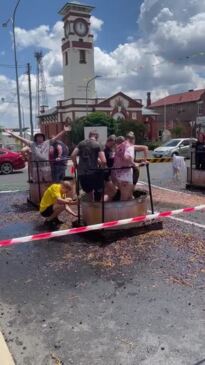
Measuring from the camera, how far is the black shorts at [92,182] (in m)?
6.50

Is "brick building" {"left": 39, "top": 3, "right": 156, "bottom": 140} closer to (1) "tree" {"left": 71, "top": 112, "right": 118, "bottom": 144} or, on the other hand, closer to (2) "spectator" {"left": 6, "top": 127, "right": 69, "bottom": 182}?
(1) "tree" {"left": 71, "top": 112, "right": 118, "bottom": 144}

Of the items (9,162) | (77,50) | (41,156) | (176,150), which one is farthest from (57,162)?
(77,50)

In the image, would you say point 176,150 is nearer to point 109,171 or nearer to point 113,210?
point 109,171

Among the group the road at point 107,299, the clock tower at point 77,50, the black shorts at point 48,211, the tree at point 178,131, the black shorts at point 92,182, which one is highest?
the clock tower at point 77,50

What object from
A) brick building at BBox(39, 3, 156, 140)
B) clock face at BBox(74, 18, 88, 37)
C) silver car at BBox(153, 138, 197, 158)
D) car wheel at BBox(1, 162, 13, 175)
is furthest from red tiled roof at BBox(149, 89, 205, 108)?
car wheel at BBox(1, 162, 13, 175)

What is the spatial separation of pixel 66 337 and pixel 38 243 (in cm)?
297

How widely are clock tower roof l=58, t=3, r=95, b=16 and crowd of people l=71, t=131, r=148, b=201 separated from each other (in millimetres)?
61955

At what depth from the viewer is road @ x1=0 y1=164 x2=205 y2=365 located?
3.19 metres

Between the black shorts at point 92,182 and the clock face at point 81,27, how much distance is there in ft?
203

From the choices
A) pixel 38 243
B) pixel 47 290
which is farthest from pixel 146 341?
pixel 38 243

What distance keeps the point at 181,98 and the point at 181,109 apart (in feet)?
10.7

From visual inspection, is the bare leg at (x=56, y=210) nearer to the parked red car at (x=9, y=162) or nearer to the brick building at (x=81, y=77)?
the parked red car at (x=9, y=162)

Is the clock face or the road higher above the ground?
the clock face

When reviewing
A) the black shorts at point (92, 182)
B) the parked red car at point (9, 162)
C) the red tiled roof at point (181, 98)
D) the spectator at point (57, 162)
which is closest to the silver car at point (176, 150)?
the parked red car at point (9, 162)
